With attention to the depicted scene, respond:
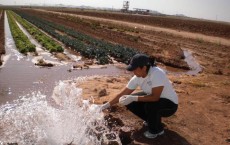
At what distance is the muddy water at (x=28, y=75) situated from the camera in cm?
812

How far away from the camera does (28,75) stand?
9820mm

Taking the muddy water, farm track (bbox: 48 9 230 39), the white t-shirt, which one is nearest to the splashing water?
the white t-shirt

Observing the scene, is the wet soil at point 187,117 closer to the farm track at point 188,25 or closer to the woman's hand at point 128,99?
the woman's hand at point 128,99

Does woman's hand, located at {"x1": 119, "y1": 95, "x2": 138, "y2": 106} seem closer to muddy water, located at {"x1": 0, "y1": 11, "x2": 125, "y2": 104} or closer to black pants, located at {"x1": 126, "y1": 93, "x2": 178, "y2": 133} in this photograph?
black pants, located at {"x1": 126, "y1": 93, "x2": 178, "y2": 133}

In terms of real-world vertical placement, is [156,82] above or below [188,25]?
above

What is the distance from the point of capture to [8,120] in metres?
5.87

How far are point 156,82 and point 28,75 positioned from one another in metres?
6.43

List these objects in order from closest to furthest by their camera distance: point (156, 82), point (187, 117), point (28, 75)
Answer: point (156, 82)
point (187, 117)
point (28, 75)

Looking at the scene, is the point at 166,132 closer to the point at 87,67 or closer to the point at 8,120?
the point at 8,120

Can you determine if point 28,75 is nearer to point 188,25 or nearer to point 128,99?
point 128,99

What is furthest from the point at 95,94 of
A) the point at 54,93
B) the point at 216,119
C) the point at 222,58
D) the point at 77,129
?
the point at 222,58

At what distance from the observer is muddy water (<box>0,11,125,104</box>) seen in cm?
812

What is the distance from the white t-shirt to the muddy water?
12.6ft

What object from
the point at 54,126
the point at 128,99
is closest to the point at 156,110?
the point at 128,99
